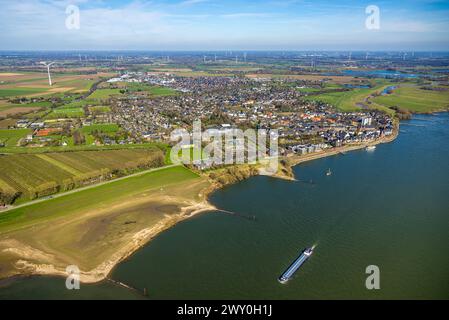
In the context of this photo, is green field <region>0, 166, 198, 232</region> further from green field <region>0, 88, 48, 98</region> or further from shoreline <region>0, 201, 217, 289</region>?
green field <region>0, 88, 48, 98</region>

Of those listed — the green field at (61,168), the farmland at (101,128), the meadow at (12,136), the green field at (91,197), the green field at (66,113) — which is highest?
the green field at (66,113)

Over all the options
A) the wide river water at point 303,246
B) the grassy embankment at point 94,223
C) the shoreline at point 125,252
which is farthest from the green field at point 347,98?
the grassy embankment at point 94,223

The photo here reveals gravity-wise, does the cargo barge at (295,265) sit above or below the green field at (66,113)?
below

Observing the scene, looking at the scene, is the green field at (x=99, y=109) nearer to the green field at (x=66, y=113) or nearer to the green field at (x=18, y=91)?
the green field at (x=66, y=113)

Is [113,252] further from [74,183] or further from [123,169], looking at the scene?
[123,169]

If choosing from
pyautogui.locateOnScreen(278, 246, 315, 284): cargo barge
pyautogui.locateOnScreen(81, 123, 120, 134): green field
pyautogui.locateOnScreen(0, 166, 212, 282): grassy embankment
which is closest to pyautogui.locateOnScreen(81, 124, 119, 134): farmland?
pyautogui.locateOnScreen(81, 123, 120, 134): green field
